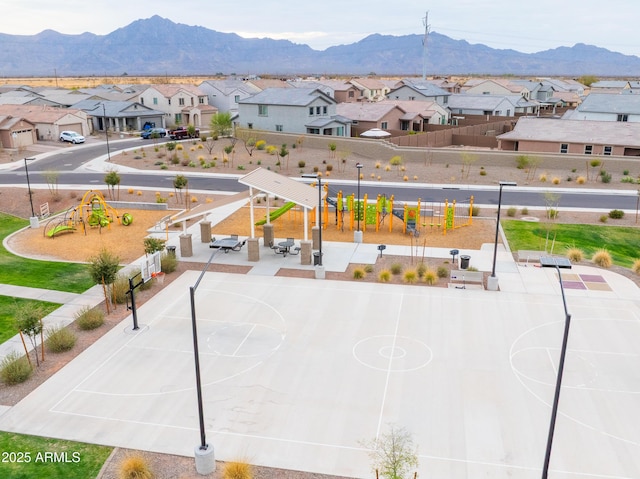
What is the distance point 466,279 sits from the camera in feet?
81.0

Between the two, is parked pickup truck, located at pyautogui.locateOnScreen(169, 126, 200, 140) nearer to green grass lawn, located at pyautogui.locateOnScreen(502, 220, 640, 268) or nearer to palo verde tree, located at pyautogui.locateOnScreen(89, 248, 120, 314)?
green grass lawn, located at pyautogui.locateOnScreen(502, 220, 640, 268)

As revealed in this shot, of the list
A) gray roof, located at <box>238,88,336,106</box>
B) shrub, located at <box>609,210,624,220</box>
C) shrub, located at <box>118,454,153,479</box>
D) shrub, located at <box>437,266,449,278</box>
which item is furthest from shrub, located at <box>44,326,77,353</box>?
gray roof, located at <box>238,88,336,106</box>

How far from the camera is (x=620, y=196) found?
43.4 m

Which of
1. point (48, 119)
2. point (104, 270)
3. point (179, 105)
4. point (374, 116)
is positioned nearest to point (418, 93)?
point (374, 116)

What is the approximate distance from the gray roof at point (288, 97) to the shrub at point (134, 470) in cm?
5890

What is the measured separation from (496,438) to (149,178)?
4229 cm

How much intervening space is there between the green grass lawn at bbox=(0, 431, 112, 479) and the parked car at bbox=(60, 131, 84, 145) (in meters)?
62.2

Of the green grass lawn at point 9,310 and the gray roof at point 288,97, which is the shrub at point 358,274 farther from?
the gray roof at point 288,97

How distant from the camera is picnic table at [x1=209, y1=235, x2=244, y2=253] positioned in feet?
93.5

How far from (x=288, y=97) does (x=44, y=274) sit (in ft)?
164

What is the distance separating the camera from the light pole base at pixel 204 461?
13.0 m

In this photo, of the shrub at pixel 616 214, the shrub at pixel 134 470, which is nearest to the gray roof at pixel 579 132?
the shrub at pixel 616 214

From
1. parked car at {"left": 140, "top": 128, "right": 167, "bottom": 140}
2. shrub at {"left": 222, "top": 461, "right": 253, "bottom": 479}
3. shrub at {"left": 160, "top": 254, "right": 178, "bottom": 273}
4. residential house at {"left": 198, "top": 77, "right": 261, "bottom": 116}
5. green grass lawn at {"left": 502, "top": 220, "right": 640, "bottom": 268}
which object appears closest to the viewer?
shrub at {"left": 222, "top": 461, "right": 253, "bottom": 479}

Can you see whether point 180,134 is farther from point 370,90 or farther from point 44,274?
point 44,274
